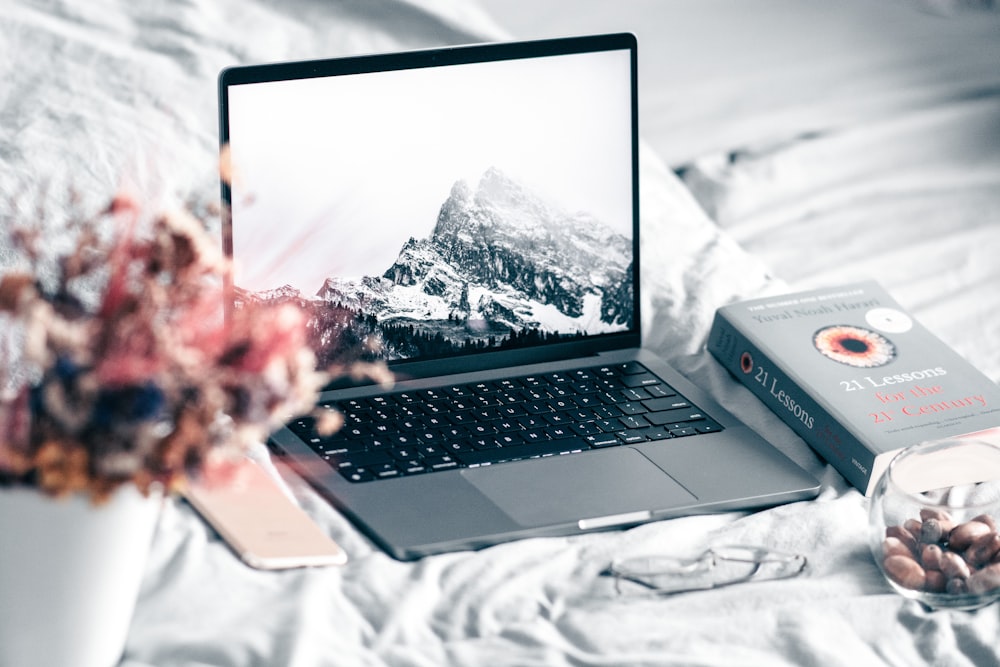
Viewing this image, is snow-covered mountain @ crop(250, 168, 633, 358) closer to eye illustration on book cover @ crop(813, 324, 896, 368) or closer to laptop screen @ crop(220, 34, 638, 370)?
laptop screen @ crop(220, 34, 638, 370)

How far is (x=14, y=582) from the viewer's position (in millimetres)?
696

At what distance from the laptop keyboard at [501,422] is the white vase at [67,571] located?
0.88 ft

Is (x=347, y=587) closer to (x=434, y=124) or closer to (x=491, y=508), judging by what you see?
(x=491, y=508)

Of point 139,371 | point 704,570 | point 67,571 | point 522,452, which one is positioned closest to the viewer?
point 139,371

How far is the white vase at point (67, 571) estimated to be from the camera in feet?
2.22

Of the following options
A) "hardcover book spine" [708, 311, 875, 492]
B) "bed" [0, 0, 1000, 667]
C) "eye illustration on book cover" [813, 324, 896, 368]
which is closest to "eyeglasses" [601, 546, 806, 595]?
→ "bed" [0, 0, 1000, 667]

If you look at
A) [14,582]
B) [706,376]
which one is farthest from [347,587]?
[706,376]

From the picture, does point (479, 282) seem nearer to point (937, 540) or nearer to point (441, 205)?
point (441, 205)

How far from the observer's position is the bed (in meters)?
0.83

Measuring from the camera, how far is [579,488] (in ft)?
3.23

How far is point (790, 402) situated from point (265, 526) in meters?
Result: 0.46

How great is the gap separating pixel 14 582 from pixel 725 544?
18.8 inches

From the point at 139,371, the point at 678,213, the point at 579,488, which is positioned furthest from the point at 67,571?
the point at 678,213

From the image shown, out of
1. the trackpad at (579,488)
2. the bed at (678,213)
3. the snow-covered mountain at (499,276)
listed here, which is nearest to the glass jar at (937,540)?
the bed at (678,213)
